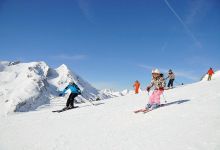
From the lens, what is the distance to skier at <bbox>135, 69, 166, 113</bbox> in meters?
14.7

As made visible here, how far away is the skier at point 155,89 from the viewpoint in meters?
14.7

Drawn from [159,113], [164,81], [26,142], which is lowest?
[26,142]

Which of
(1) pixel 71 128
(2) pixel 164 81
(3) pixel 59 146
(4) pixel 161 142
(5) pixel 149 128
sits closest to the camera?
(4) pixel 161 142

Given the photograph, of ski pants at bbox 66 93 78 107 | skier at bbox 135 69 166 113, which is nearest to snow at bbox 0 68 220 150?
skier at bbox 135 69 166 113

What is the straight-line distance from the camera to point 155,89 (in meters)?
15.1

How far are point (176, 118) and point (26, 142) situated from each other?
260 inches

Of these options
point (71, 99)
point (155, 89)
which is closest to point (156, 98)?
point (155, 89)

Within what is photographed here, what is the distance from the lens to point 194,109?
1293 centimetres

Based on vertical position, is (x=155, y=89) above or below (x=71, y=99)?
above

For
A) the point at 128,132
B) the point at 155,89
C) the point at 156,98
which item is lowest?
the point at 128,132

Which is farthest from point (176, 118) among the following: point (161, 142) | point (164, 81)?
point (164, 81)

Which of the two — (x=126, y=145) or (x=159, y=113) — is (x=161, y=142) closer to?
(x=126, y=145)

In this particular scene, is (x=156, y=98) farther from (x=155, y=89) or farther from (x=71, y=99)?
(x=71, y=99)

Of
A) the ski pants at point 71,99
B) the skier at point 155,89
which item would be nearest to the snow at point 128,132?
the skier at point 155,89
